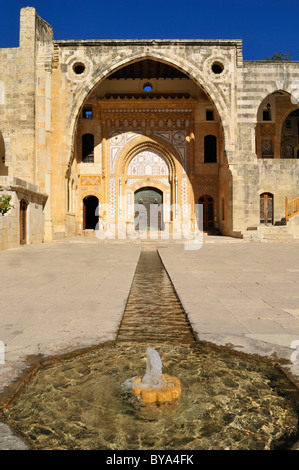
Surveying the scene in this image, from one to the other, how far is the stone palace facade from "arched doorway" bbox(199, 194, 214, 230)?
6 cm

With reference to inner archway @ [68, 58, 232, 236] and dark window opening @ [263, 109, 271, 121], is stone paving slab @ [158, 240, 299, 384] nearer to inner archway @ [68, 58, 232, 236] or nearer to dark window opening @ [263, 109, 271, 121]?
inner archway @ [68, 58, 232, 236]

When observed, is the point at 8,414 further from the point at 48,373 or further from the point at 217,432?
the point at 217,432

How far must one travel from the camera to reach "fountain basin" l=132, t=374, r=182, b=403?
1664 mm

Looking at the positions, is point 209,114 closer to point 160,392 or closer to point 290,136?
point 290,136

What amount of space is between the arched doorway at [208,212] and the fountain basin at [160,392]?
18904 mm

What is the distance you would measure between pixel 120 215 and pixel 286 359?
1872 cm

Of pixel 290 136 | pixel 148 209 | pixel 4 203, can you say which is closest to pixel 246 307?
pixel 4 203

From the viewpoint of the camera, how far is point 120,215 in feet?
67.5

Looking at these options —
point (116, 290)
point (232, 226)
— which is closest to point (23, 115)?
point (232, 226)

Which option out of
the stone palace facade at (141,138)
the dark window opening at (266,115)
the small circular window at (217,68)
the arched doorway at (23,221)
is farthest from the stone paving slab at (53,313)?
the dark window opening at (266,115)

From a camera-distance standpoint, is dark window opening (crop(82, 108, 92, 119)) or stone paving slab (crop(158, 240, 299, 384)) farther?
dark window opening (crop(82, 108, 92, 119))

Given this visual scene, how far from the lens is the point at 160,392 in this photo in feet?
5.51

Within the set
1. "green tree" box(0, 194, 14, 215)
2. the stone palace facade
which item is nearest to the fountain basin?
"green tree" box(0, 194, 14, 215)

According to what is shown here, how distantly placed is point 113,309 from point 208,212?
17642mm
